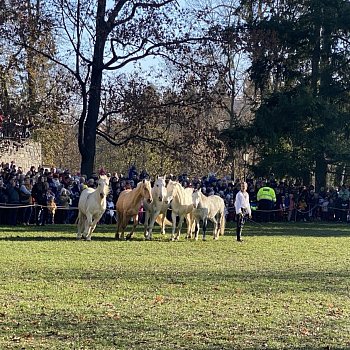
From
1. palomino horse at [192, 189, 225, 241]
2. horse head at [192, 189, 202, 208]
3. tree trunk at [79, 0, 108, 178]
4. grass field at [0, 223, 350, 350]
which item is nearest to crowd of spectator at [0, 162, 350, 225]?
tree trunk at [79, 0, 108, 178]

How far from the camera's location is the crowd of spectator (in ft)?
91.1

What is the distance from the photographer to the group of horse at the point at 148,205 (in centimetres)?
2217

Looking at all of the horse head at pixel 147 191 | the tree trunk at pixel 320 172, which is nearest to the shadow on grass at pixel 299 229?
the tree trunk at pixel 320 172

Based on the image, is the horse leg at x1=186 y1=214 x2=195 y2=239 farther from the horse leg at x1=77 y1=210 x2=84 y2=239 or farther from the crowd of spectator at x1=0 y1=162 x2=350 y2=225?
the crowd of spectator at x1=0 y1=162 x2=350 y2=225

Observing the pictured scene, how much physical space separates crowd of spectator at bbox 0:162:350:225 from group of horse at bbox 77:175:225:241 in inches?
155

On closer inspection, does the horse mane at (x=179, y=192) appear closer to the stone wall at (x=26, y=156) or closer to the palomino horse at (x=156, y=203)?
the palomino horse at (x=156, y=203)

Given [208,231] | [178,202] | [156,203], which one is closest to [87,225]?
[156,203]

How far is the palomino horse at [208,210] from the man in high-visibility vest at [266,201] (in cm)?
898

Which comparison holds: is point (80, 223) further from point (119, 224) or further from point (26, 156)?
point (26, 156)

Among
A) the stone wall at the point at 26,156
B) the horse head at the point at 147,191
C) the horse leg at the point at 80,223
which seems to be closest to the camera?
the horse leg at the point at 80,223

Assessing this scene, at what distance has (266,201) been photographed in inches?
1364

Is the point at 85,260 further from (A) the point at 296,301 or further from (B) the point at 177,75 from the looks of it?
(B) the point at 177,75

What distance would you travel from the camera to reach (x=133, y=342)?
8547mm

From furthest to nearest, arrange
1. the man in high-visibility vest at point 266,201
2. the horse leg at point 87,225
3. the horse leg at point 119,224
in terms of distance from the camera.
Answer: the man in high-visibility vest at point 266,201 → the horse leg at point 119,224 → the horse leg at point 87,225
